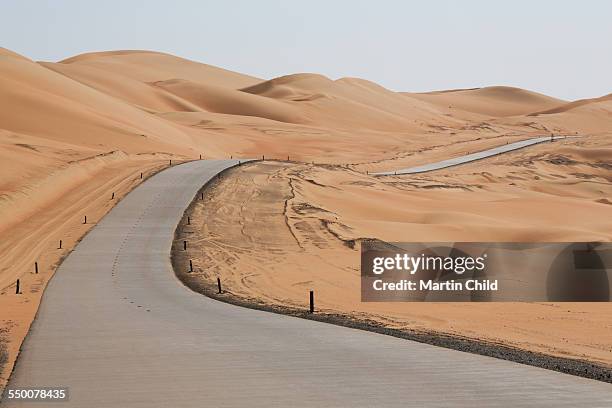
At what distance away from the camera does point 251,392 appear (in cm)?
1124

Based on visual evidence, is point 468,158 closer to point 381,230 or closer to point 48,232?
point 381,230

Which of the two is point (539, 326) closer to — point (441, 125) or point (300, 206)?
point (300, 206)

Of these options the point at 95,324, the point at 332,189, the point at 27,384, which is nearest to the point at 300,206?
the point at 332,189

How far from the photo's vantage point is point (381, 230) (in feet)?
126

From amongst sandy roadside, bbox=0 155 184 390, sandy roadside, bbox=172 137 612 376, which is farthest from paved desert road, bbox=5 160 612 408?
sandy roadside, bbox=172 137 612 376

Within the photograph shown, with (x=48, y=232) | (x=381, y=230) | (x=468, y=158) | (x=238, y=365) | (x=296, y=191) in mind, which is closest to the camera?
(x=238, y=365)

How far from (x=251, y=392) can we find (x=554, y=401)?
3487 millimetres

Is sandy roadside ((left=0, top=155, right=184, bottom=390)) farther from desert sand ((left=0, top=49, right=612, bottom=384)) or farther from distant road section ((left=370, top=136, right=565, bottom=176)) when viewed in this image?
distant road section ((left=370, top=136, right=565, bottom=176))

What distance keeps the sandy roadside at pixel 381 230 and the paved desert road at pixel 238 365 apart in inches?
114

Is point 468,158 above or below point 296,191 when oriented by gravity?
above

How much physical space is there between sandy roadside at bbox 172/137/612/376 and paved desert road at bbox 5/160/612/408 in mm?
2896

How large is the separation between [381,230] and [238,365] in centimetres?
2560

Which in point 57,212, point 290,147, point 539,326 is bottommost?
point 539,326

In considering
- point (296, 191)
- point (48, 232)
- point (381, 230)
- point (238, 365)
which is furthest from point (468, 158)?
point (238, 365)
